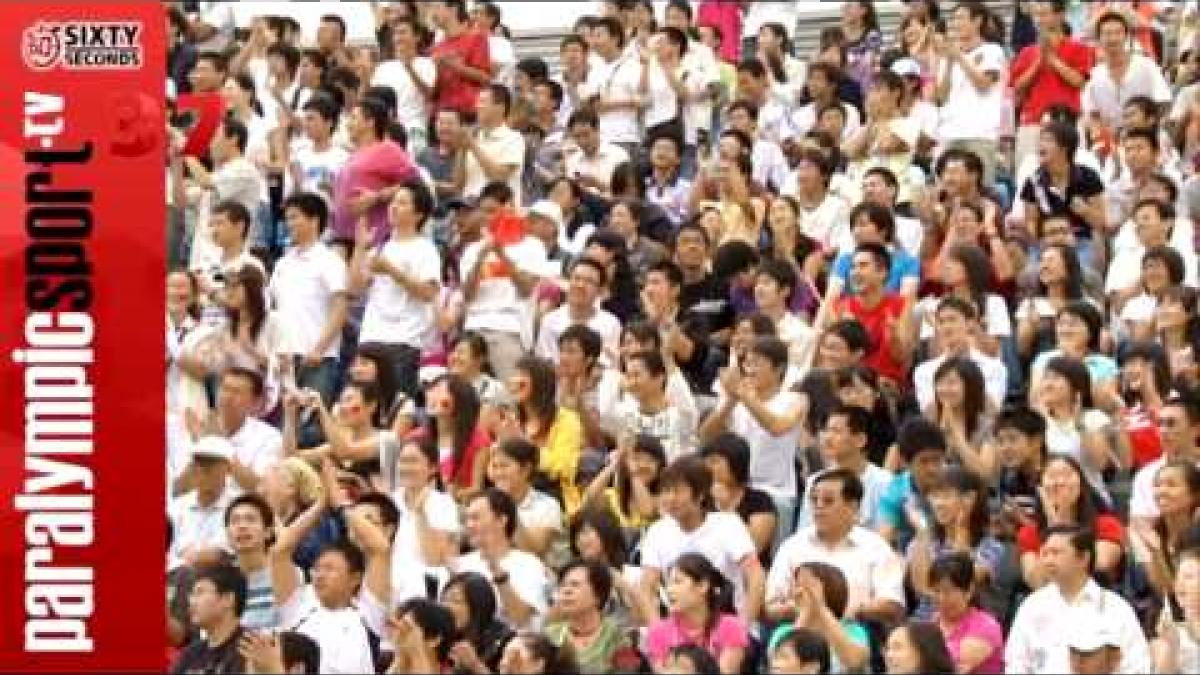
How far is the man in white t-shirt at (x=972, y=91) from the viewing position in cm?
2039

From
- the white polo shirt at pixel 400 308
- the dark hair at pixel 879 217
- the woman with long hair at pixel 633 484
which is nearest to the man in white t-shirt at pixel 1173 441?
the woman with long hair at pixel 633 484

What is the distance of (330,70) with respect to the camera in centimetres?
2198

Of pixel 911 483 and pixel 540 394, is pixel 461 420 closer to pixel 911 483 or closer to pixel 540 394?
pixel 540 394

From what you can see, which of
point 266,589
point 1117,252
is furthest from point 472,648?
point 1117,252

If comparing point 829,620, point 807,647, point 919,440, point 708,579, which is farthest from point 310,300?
point 807,647

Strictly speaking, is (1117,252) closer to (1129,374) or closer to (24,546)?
(1129,374)

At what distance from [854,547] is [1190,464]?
1.36 meters

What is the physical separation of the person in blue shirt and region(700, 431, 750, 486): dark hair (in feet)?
1.84

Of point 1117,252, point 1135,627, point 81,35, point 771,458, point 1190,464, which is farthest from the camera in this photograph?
point 1117,252

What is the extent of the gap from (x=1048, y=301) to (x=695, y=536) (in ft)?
10.6

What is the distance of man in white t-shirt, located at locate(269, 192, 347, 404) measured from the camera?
1823 cm

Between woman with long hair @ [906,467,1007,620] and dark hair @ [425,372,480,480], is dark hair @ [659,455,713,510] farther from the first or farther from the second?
dark hair @ [425,372,480,480]

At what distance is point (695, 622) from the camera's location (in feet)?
46.8

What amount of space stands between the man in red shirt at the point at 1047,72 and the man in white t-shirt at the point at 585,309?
3525mm
